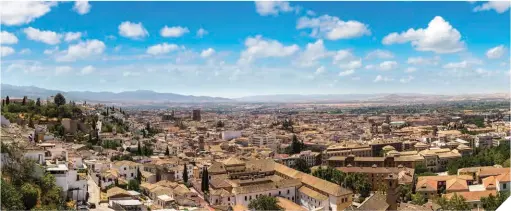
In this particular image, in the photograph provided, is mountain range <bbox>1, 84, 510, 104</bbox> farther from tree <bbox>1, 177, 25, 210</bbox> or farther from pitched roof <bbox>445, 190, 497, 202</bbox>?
tree <bbox>1, 177, 25, 210</bbox>

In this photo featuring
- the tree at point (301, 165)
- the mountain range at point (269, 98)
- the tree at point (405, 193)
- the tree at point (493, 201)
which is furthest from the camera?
the mountain range at point (269, 98)

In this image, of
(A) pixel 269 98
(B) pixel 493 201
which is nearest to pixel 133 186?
(B) pixel 493 201

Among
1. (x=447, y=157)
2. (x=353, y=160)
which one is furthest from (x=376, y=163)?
Answer: (x=447, y=157)

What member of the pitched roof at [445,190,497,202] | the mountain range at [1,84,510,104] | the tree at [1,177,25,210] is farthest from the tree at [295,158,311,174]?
the mountain range at [1,84,510,104]

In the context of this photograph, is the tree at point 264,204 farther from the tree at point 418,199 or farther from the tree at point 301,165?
the tree at point 301,165

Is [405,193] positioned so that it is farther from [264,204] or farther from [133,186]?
[133,186]

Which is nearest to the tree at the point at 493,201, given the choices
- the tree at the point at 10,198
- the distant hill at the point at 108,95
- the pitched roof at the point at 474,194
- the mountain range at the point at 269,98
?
the pitched roof at the point at 474,194
